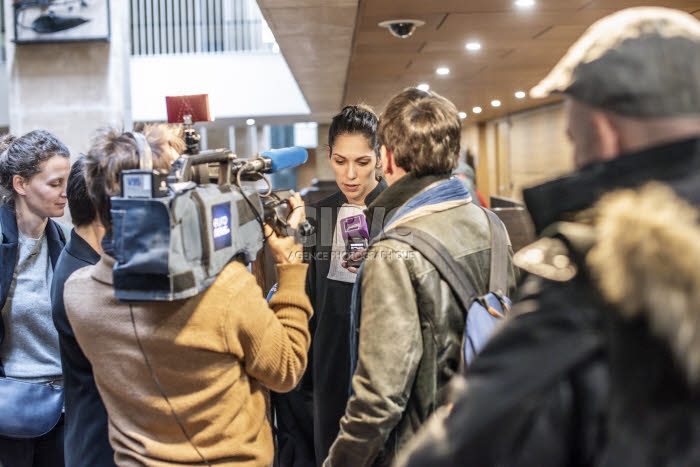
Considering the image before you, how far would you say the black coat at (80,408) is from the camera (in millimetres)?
1661

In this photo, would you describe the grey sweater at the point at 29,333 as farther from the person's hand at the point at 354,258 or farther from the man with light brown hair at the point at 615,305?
the man with light brown hair at the point at 615,305

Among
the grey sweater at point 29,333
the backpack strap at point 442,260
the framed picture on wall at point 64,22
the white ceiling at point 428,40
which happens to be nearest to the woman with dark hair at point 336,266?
the backpack strap at point 442,260

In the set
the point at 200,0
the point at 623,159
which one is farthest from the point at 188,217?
the point at 200,0

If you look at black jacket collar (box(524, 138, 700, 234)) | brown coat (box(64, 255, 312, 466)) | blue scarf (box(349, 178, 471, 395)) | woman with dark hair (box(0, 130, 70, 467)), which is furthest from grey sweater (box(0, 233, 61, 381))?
black jacket collar (box(524, 138, 700, 234))

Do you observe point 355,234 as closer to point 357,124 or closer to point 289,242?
point 357,124

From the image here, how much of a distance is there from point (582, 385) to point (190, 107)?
1.22m

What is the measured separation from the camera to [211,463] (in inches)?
57.6

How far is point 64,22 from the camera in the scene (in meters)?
5.06

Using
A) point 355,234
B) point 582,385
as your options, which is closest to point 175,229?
point 582,385

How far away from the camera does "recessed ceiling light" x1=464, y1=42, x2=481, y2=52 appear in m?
6.44

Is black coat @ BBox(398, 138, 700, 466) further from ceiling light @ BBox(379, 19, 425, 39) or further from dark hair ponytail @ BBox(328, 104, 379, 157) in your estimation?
ceiling light @ BBox(379, 19, 425, 39)

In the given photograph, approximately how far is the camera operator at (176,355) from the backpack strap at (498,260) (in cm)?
51

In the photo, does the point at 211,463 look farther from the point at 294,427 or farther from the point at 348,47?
A: the point at 348,47

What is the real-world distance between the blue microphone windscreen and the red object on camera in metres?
0.18
